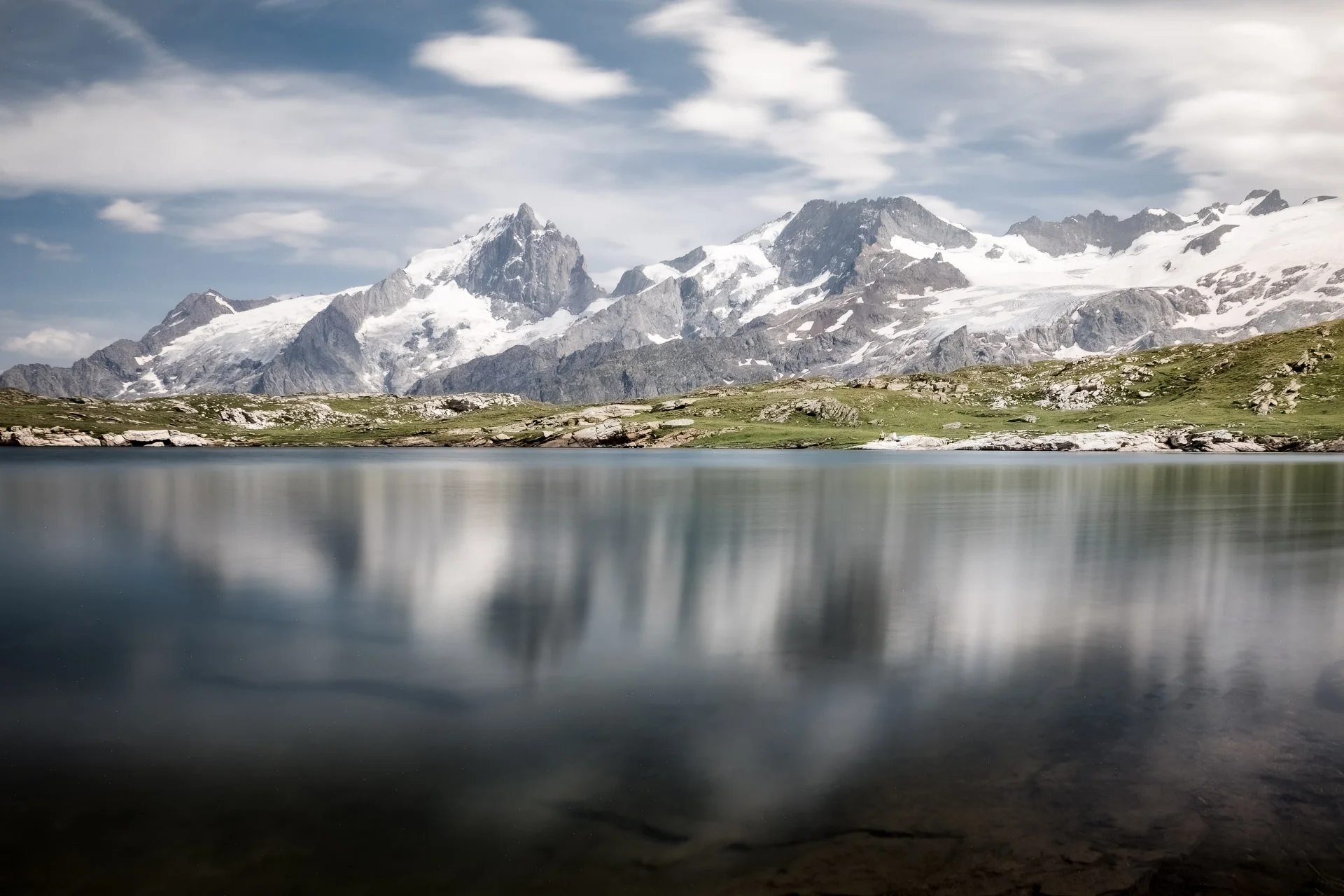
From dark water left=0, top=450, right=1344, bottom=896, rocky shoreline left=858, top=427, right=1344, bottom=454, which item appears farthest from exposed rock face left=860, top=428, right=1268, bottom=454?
dark water left=0, top=450, right=1344, bottom=896

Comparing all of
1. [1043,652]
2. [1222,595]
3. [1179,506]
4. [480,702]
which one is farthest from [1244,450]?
[480,702]

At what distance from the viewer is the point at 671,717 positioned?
1942 cm

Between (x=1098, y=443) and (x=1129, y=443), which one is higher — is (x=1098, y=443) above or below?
below

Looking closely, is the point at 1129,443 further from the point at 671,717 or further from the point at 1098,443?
the point at 671,717

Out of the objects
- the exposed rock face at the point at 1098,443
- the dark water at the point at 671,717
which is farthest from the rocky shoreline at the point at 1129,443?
the dark water at the point at 671,717

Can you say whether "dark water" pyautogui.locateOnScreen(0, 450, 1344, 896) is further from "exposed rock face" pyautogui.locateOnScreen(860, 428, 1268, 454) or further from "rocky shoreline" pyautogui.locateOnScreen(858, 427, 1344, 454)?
"exposed rock face" pyautogui.locateOnScreen(860, 428, 1268, 454)

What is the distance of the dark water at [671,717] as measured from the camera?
524 inches

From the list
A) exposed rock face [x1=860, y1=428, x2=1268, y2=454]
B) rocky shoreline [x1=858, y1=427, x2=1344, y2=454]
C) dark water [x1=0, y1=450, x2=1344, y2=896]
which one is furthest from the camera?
exposed rock face [x1=860, y1=428, x2=1268, y2=454]

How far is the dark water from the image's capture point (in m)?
13.3

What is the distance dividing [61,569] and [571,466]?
9582 cm

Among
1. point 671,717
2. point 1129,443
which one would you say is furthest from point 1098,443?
point 671,717

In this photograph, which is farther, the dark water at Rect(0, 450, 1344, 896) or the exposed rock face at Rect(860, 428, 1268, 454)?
the exposed rock face at Rect(860, 428, 1268, 454)

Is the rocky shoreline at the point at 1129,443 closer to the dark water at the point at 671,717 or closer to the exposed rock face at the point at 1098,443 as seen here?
the exposed rock face at the point at 1098,443

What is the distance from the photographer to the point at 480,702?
804 inches
